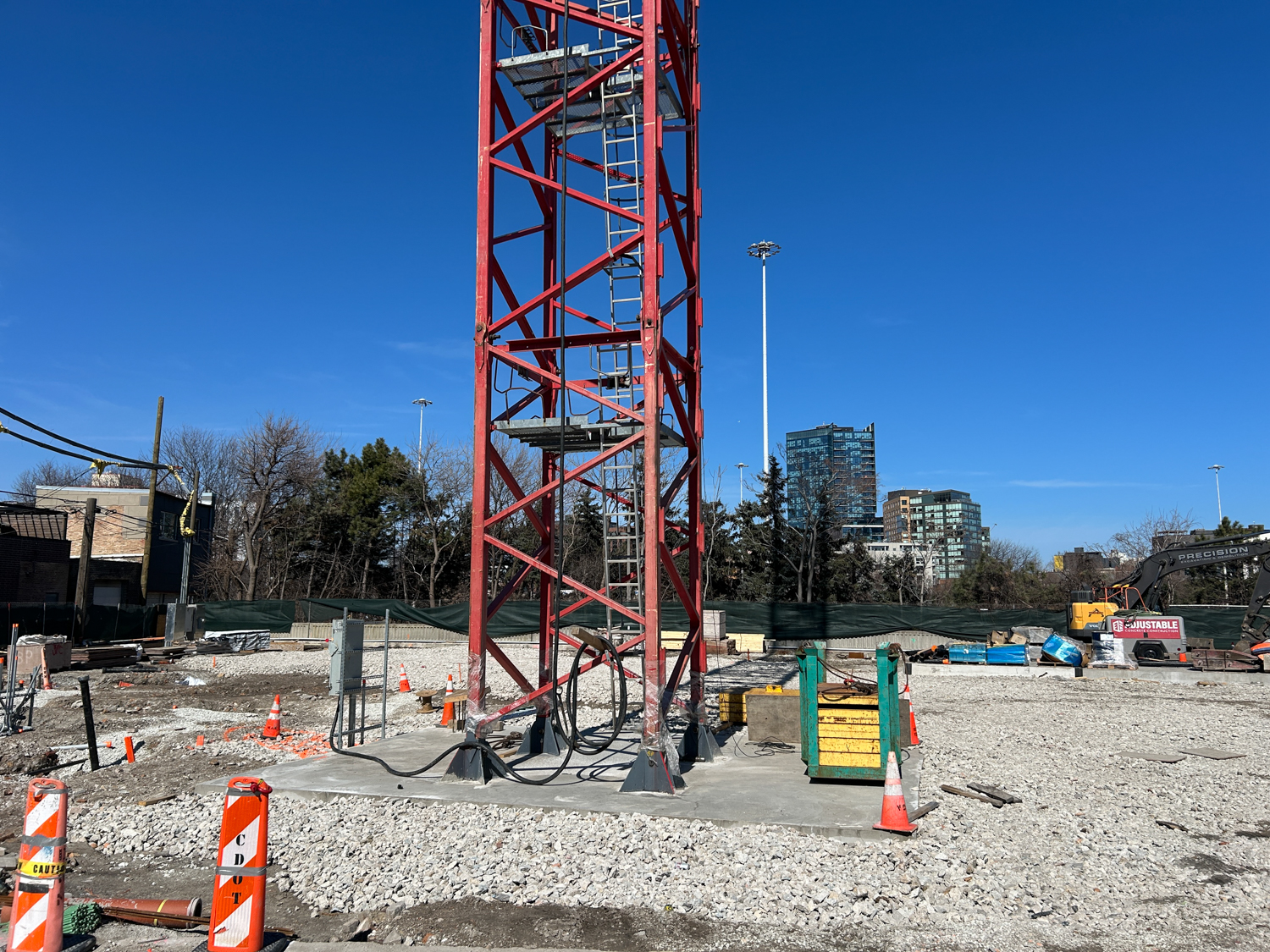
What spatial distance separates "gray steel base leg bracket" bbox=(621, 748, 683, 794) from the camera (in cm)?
877

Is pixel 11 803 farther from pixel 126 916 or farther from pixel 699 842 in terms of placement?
pixel 699 842

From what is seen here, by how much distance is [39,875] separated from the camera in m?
4.84

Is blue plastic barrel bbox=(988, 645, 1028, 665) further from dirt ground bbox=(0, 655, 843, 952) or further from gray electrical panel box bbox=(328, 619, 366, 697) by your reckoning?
gray electrical panel box bbox=(328, 619, 366, 697)

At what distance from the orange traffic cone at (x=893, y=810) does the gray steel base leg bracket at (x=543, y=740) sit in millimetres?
4586

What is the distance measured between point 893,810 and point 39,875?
20.8ft

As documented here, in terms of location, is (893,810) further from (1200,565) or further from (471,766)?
(1200,565)

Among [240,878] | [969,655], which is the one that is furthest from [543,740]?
[969,655]

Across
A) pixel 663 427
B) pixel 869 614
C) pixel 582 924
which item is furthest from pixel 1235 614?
pixel 582 924

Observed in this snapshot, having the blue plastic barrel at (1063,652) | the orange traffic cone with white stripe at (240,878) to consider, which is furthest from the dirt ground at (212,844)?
the blue plastic barrel at (1063,652)

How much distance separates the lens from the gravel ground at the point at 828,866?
5742 mm

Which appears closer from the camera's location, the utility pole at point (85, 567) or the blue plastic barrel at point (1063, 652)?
the blue plastic barrel at point (1063, 652)

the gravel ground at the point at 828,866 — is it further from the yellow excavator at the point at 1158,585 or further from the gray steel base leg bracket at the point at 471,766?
the yellow excavator at the point at 1158,585

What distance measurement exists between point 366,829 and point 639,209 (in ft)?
24.5

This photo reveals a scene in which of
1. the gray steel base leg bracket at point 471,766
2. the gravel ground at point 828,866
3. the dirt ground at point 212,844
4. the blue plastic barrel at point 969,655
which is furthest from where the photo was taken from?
the blue plastic barrel at point 969,655
